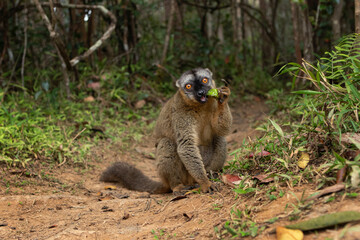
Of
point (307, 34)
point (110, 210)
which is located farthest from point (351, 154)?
point (307, 34)

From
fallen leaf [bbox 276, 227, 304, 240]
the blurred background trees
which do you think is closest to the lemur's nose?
fallen leaf [bbox 276, 227, 304, 240]

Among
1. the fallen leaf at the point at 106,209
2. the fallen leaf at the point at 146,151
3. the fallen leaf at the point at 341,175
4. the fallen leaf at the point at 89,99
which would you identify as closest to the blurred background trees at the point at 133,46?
the fallen leaf at the point at 89,99

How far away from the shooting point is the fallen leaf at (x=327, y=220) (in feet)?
7.57

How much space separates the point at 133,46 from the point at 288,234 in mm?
8966

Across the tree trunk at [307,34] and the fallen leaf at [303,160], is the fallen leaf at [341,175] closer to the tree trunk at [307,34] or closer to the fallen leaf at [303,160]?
Result: the fallen leaf at [303,160]

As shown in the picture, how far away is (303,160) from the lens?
3.45 meters

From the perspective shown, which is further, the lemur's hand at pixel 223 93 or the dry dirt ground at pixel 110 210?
the lemur's hand at pixel 223 93

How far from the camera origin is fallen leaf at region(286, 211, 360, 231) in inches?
90.9

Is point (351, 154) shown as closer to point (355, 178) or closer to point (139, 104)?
point (355, 178)

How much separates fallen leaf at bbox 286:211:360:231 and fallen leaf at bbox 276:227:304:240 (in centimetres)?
4

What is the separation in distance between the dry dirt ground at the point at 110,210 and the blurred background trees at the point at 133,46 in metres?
3.42

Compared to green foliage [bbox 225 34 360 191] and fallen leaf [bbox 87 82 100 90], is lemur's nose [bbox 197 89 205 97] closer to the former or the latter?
green foliage [bbox 225 34 360 191]

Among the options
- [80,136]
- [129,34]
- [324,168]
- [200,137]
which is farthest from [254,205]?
[129,34]

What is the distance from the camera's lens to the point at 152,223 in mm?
3773
